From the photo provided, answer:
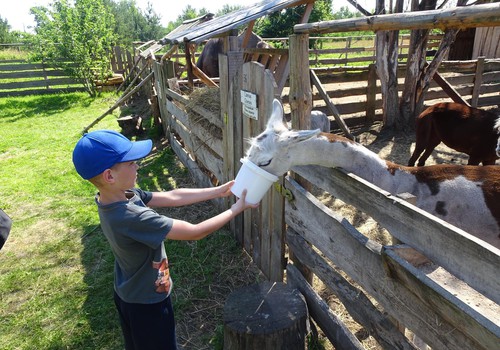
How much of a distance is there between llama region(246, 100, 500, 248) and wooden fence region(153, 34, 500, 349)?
223 millimetres

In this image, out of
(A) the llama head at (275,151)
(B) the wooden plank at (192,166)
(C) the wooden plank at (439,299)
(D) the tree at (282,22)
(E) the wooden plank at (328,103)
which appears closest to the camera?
(C) the wooden plank at (439,299)

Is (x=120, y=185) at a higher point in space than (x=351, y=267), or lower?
higher

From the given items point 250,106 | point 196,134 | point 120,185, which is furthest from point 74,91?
point 120,185

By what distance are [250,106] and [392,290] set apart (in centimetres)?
209

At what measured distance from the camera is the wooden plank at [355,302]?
6.95 feet

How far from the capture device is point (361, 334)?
3.06m

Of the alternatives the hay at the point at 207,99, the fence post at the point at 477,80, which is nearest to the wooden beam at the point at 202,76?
the hay at the point at 207,99

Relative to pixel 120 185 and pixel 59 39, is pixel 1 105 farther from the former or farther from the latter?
pixel 120 185

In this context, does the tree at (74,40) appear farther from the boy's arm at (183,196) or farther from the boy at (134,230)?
the boy at (134,230)

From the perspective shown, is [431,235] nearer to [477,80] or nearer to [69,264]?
[69,264]

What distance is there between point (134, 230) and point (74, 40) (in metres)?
15.9

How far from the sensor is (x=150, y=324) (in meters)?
2.21

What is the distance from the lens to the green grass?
3.33 m

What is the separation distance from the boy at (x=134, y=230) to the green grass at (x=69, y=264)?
1007mm
